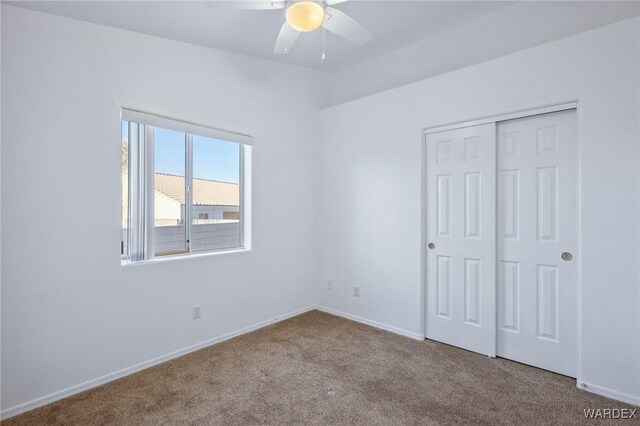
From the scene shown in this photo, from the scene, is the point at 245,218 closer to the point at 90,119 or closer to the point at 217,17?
the point at 90,119

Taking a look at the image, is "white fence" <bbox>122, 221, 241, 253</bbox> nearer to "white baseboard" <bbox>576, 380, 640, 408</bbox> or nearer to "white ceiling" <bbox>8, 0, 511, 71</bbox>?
"white ceiling" <bbox>8, 0, 511, 71</bbox>

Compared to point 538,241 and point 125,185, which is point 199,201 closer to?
point 125,185

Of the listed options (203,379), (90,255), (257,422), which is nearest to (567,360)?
(257,422)

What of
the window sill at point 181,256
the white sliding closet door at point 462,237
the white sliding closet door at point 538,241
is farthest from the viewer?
the white sliding closet door at point 462,237

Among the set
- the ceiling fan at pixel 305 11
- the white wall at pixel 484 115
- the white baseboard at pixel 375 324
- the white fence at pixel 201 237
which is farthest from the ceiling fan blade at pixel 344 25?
the white baseboard at pixel 375 324

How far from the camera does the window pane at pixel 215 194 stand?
3086 millimetres

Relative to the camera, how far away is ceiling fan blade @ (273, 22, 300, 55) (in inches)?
87.4

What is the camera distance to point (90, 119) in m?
2.30

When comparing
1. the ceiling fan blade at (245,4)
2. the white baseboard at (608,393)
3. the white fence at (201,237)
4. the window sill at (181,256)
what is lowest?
the white baseboard at (608,393)

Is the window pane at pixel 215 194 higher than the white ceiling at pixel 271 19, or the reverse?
the white ceiling at pixel 271 19

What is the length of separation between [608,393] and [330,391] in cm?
184

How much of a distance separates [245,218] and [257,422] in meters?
1.96

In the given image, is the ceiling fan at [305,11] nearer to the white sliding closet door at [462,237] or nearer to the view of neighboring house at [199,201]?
the white sliding closet door at [462,237]

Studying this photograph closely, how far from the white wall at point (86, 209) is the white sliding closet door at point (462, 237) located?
75.4 inches
